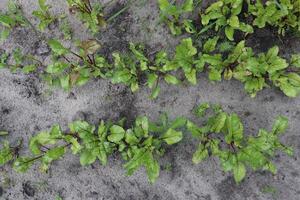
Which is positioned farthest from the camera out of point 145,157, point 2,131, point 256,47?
point 2,131

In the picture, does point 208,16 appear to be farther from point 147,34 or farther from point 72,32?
point 72,32

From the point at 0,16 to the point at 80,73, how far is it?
853 mm

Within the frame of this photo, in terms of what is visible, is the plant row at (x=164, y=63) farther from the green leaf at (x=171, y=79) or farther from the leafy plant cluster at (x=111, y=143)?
the leafy plant cluster at (x=111, y=143)

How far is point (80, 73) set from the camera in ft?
12.1

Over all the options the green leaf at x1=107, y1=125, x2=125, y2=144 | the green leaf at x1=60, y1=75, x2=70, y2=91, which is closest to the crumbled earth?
the green leaf at x1=60, y1=75, x2=70, y2=91

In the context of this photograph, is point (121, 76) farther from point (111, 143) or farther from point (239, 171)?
point (239, 171)

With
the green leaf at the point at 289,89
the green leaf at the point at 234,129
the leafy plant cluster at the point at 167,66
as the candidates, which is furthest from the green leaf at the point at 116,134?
the green leaf at the point at 289,89

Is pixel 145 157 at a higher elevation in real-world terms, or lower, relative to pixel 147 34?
lower

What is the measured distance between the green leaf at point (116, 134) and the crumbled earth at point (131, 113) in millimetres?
285

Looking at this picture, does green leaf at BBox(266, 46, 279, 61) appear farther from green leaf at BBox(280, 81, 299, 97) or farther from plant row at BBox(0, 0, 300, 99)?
green leaf at BBox(280, 81, 299, 97)

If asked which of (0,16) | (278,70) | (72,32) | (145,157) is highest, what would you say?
(0,16)

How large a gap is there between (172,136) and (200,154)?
26 cm

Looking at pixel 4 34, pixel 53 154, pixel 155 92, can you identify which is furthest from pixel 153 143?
pixel 4 34

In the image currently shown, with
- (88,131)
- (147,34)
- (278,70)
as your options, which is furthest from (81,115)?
(278,70)
